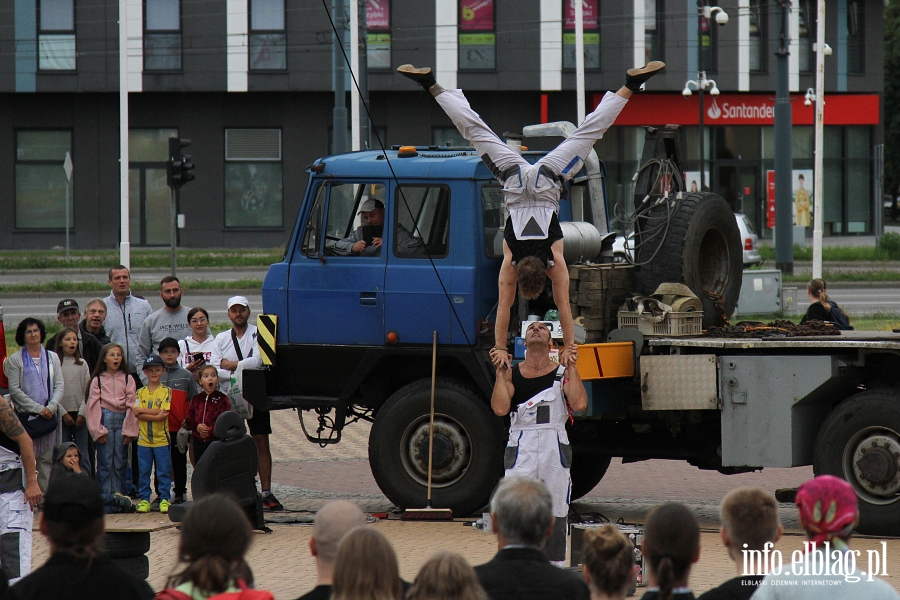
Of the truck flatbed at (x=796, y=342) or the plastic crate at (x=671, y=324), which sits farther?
the plastic crate at (x=671, y=324)

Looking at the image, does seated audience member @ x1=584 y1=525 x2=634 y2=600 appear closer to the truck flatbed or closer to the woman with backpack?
the truck flatbed

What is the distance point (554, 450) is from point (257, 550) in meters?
2.82

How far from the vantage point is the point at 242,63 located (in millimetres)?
42531

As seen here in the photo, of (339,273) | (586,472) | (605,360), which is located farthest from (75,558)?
(586,472)

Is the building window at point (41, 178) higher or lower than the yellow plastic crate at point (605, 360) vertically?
higher

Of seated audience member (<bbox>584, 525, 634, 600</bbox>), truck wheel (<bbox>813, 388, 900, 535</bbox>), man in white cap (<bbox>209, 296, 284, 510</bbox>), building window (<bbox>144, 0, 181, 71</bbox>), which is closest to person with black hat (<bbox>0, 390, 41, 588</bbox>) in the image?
man in white cap (<bbox>209, 296, 284, 510</bbox>)

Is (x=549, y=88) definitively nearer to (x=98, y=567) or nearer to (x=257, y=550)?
(x=257, y=550)

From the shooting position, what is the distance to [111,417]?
35.8ft

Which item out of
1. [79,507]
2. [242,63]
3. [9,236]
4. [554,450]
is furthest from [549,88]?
[79,507]

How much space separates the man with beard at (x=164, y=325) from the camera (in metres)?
12.0

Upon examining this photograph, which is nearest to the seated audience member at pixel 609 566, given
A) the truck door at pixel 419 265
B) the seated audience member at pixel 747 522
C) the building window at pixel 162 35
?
the seated audience member at pixel 747 522

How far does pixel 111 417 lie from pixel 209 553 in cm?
707

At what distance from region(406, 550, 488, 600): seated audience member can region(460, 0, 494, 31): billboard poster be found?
40.1m

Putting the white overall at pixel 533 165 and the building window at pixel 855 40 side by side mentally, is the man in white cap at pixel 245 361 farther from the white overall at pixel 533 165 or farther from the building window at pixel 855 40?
the building window at pixel 855 40
